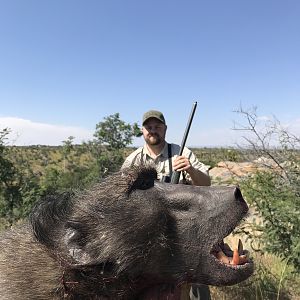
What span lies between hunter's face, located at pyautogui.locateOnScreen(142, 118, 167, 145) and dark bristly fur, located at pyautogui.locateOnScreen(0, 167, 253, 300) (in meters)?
2.34

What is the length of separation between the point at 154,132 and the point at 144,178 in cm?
235

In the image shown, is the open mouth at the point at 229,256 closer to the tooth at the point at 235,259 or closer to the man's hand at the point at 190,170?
the tooth at the point at 235,259

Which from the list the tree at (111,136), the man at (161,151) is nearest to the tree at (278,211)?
the man at (161,151)

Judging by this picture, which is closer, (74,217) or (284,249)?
(74,217)

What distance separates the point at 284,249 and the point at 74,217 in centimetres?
404

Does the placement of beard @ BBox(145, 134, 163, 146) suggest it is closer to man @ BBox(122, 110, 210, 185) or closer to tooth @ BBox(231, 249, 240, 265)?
man @ BBox(122, 110, 210, 185)

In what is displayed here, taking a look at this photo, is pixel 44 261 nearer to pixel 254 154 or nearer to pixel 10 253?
pixel 10 253

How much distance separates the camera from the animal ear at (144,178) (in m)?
2.23

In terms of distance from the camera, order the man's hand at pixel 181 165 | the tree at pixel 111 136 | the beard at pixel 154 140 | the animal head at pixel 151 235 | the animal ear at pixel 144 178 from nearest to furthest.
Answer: the animal head at pixel 151 235, the animal ear at pixel 144 178, the man's hand at pixel 181 165, the beard at pixel 154 140, the tree at pixel 111 136

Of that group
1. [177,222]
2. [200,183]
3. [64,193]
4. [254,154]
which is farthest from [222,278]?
[254,154]

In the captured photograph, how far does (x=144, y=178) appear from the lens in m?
2.28

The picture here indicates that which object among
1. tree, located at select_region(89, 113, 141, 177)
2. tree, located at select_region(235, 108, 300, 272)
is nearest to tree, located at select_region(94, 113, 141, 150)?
tree, located at select_region(89, 113, 141, 177)

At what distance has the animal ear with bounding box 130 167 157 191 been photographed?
2.23 metres

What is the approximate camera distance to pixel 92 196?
89.7 inches
